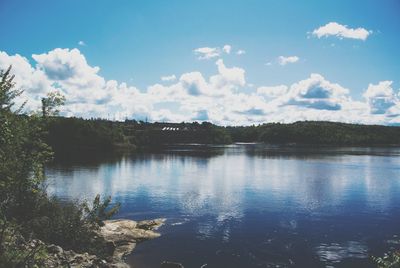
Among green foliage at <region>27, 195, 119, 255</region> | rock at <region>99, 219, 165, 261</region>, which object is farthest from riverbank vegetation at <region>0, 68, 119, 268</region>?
rock at <region>99, 219, 165, 261</region>

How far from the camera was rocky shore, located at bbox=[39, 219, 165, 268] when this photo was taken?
2150 centimetres

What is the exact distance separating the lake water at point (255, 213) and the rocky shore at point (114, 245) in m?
1.24

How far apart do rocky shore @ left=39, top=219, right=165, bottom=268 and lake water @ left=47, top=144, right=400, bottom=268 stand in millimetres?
1238

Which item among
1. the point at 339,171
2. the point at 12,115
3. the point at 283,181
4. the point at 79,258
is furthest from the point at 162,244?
the point at 339,171

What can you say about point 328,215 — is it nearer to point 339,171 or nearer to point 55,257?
point 55,257

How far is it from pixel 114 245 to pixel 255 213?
65.3 feet

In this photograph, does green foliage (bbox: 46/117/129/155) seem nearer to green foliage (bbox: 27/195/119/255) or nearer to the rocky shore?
the rocky shore

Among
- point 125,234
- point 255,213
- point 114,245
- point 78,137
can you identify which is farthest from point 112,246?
point 78,137

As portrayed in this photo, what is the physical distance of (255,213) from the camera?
4447 centimetres

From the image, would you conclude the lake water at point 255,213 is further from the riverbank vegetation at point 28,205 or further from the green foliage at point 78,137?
the green foliage at point 78,137

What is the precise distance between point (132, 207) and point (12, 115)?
3306 centimetres

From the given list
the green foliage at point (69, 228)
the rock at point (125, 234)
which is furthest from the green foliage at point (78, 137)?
the green foliage at point (69, 228)

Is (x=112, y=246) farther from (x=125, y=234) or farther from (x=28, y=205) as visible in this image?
(x=28, y=205)

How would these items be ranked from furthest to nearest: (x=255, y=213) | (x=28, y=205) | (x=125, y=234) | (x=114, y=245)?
(x=255, y=213) → (x=125, y=234) → (x=114, y=245) → (x=28, y=205)
